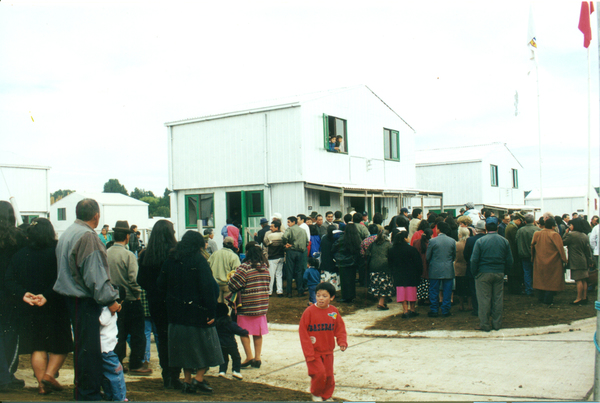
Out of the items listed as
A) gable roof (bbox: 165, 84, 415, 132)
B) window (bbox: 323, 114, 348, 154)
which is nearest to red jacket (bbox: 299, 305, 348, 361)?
gable roof (bbox: 165, 84, 415, 132)

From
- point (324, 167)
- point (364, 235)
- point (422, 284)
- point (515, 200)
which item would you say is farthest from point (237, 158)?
point (515, 200)

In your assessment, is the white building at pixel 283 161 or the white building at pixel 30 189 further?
the white building at pixel 30 189

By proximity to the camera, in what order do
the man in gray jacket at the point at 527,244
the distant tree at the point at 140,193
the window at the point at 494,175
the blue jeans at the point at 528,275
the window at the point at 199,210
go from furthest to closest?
the distant tree at the point at 140,193 → the window at the point at 494,175 → the window at the point at 199,210 → the blue jeans at the point at 528,275 → the man in gray jacket at the point at 527,244

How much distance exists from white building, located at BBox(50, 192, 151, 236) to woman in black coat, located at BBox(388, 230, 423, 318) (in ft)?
125

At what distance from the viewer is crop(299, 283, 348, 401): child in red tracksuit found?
524cm

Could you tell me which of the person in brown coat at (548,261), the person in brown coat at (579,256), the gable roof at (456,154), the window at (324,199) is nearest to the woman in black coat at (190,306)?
the person in brown coat at (548,261)

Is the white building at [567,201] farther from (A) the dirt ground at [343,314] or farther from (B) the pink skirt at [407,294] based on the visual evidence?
(B) the pink skirt at [407,294]

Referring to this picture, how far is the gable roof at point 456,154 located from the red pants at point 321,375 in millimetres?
28600

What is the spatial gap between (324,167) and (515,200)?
81.8 ft

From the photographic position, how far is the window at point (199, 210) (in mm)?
18328

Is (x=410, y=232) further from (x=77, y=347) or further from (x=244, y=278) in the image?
(x=77, y=347)

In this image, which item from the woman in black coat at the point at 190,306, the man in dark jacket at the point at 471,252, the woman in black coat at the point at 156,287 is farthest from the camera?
the man in dark jacket at the point at 471,252

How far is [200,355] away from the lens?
544 cm

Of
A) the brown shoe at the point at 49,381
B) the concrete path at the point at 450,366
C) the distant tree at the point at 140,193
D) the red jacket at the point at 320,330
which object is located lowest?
the concrete path at the point at 450,366
